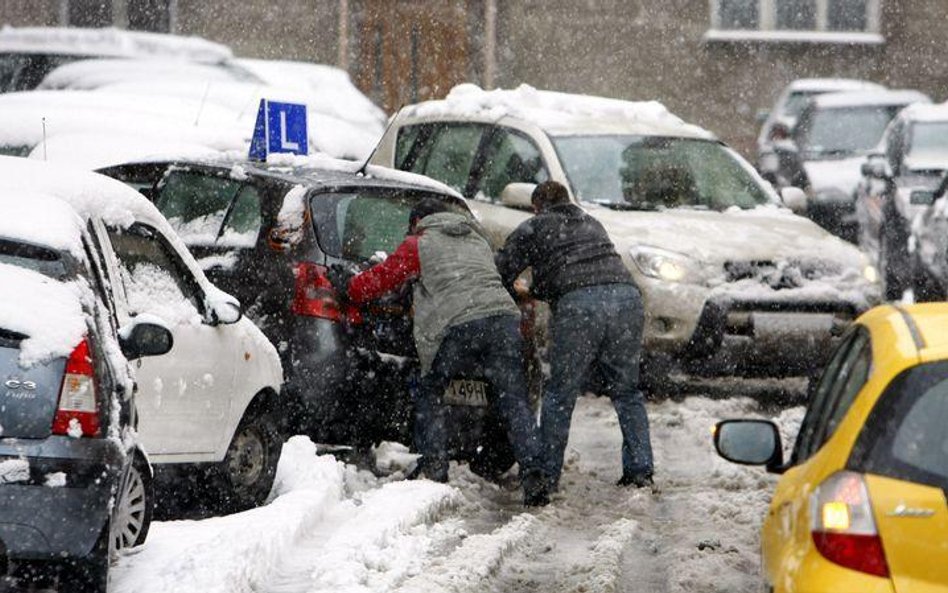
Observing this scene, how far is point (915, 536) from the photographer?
14.8 feet

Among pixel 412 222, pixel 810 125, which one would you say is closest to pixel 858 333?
pixel 412 222

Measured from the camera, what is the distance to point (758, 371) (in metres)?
13.0

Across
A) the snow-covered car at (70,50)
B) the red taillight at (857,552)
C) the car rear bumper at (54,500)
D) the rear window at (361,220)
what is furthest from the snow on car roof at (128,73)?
the red taillight at (857,552)

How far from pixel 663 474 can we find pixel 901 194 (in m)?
9.51

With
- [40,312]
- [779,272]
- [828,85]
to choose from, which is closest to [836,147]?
[828,85]

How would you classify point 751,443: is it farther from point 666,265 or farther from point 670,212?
point 670,212

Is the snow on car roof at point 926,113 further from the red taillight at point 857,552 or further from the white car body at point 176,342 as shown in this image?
the red taillight at point 857,552

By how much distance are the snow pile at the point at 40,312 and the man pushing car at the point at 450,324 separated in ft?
11.4

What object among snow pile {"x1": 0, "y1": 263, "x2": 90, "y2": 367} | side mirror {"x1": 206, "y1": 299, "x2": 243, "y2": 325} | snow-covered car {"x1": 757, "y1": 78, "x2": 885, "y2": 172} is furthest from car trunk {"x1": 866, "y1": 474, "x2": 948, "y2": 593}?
snow-covered car {"x1": 757, "y1": 78, "x2": 885, "y2": 172}

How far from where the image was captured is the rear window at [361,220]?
33.6ft

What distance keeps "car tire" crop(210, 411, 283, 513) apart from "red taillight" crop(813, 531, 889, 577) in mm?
4683

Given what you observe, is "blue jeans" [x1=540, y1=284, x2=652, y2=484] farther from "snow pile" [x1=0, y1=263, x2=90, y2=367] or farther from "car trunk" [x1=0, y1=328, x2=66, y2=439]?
"car trunk" [x1=0, y1=328, x2=66, y2=439]

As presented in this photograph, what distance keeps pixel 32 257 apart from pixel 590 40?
2352 centimetres

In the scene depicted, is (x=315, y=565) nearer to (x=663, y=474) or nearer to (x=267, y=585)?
(x=267, y=585)
